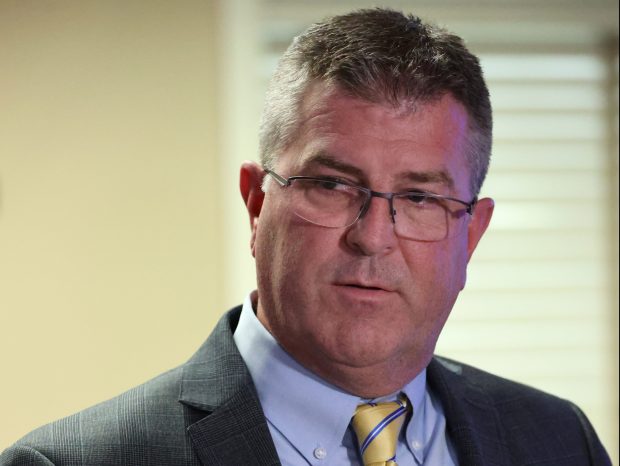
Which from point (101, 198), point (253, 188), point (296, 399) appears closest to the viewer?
point (296, 399)

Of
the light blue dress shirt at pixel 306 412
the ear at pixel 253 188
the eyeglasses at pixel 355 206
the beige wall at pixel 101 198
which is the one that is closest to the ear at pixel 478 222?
the eyeglasses at pixel 355 206

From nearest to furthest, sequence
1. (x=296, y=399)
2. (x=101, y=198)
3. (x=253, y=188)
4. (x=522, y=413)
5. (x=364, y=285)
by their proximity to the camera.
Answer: (x=364, y=285)
(x=296, y=399)
(x=253, y=188)
(x=522, y=413)
(x=101, y=198)

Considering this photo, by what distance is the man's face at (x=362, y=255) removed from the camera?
147 cm

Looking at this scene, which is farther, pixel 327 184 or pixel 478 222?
pixel 478 222

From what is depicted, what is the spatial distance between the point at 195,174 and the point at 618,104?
1467 millimetres

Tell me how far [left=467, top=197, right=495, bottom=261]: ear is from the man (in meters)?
0.04

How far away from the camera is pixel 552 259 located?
329 cm

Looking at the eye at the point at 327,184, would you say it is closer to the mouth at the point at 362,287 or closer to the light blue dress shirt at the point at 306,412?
the mouth at the point at 362,287

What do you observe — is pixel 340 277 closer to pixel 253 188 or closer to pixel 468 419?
pixel 253 188

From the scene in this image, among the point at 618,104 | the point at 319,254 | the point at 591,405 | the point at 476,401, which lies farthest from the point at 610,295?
the point at 319,254

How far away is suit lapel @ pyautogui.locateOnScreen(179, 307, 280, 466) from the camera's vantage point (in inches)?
57.3

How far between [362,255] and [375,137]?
0.59 ft

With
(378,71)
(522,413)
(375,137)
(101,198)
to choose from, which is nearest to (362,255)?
(375,137)

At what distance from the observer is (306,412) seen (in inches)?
61.0
